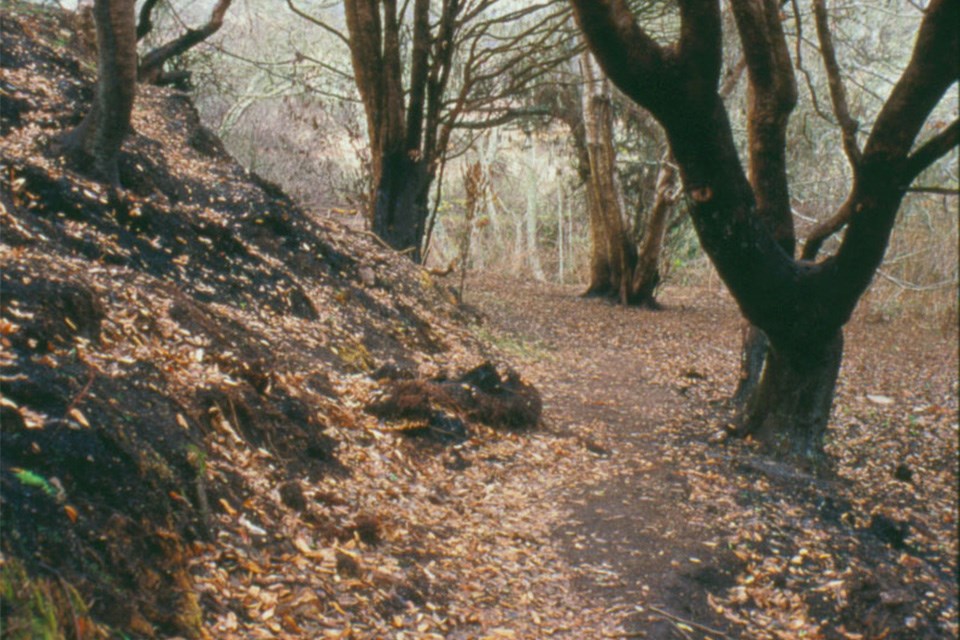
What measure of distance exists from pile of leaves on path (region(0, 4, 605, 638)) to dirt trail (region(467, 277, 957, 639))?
32 centimetres

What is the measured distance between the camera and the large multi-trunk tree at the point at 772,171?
4.48 metres

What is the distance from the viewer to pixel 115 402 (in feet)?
10.3

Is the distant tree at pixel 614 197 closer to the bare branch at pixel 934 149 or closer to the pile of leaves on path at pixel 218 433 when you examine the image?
the pile of leaves on path at pixel 218 433

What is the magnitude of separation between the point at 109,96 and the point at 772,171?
400 centimetres

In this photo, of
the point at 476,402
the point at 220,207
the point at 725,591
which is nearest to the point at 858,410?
the point at 476,402

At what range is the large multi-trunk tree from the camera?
14.7ft

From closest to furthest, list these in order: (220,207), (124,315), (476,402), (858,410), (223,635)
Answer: (223,635), (124,315), (476,402), (220,207), (858,410)

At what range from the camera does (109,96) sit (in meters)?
5.17

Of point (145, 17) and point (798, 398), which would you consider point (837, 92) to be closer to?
point (798, 398)

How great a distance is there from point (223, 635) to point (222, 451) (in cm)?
109

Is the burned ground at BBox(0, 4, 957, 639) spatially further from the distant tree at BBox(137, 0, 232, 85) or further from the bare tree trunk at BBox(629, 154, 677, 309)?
the bare tree trunk at BBox(629, 154, 677, 309)

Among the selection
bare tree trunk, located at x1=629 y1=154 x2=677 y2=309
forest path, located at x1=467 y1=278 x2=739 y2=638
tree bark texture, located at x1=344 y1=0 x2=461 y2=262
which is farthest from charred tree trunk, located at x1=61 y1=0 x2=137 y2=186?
bare tree trunk, located at x1=629 y1=154 x2=677 y2=309

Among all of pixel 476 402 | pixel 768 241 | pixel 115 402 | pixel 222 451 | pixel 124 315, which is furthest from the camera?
pixel 476 402

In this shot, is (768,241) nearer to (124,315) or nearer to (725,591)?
(725,591)
